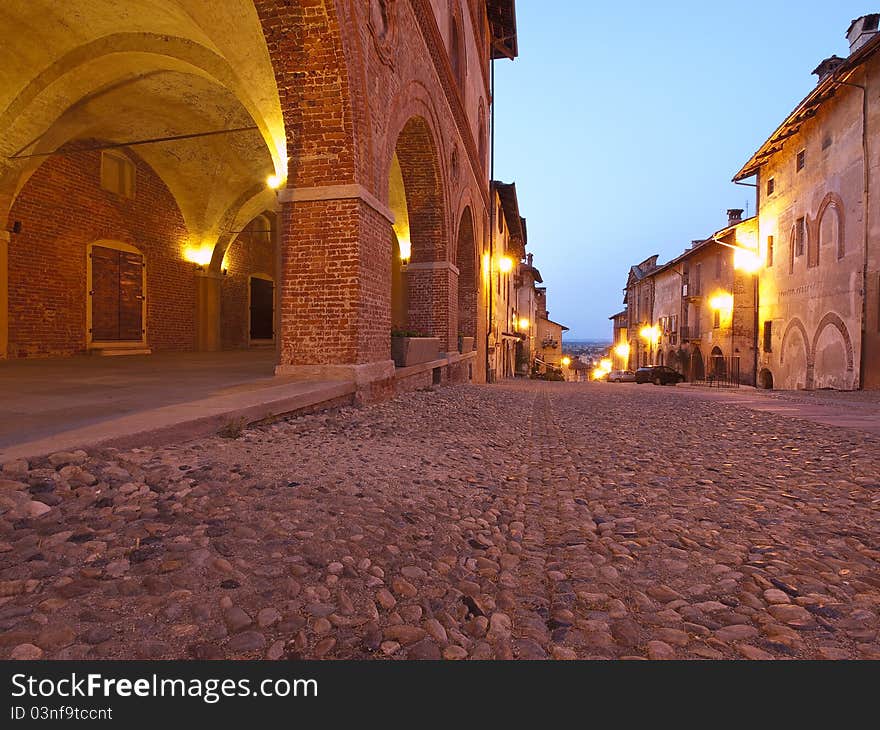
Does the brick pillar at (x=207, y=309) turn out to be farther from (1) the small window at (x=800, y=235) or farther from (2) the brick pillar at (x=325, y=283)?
(1) the small window at (x=800, y=235)

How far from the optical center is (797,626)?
1583mm

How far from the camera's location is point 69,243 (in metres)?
11.0

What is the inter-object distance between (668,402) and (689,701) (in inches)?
313

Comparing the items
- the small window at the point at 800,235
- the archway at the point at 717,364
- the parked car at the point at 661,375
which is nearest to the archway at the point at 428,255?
the small window at the point at 800,235

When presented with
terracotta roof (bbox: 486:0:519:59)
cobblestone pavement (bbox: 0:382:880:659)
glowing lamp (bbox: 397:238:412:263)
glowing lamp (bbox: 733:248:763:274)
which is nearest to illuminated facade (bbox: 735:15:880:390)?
glowing lamp (bbox: 733:248:763:274)

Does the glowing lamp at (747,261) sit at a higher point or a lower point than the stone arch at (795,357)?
higher

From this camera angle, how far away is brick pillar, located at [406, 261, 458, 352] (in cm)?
1145

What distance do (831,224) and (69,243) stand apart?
2035cm

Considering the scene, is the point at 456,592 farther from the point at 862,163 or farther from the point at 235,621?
the point at 862,163

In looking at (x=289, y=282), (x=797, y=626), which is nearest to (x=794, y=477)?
(x=797, y=626)

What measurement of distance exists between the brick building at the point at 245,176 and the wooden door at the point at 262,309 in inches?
4.4

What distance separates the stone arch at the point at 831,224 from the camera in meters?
13.9

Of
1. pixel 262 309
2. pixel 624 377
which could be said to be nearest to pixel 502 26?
pixel 262 309

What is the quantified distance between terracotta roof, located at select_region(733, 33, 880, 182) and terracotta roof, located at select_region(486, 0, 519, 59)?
10479 millimetres
